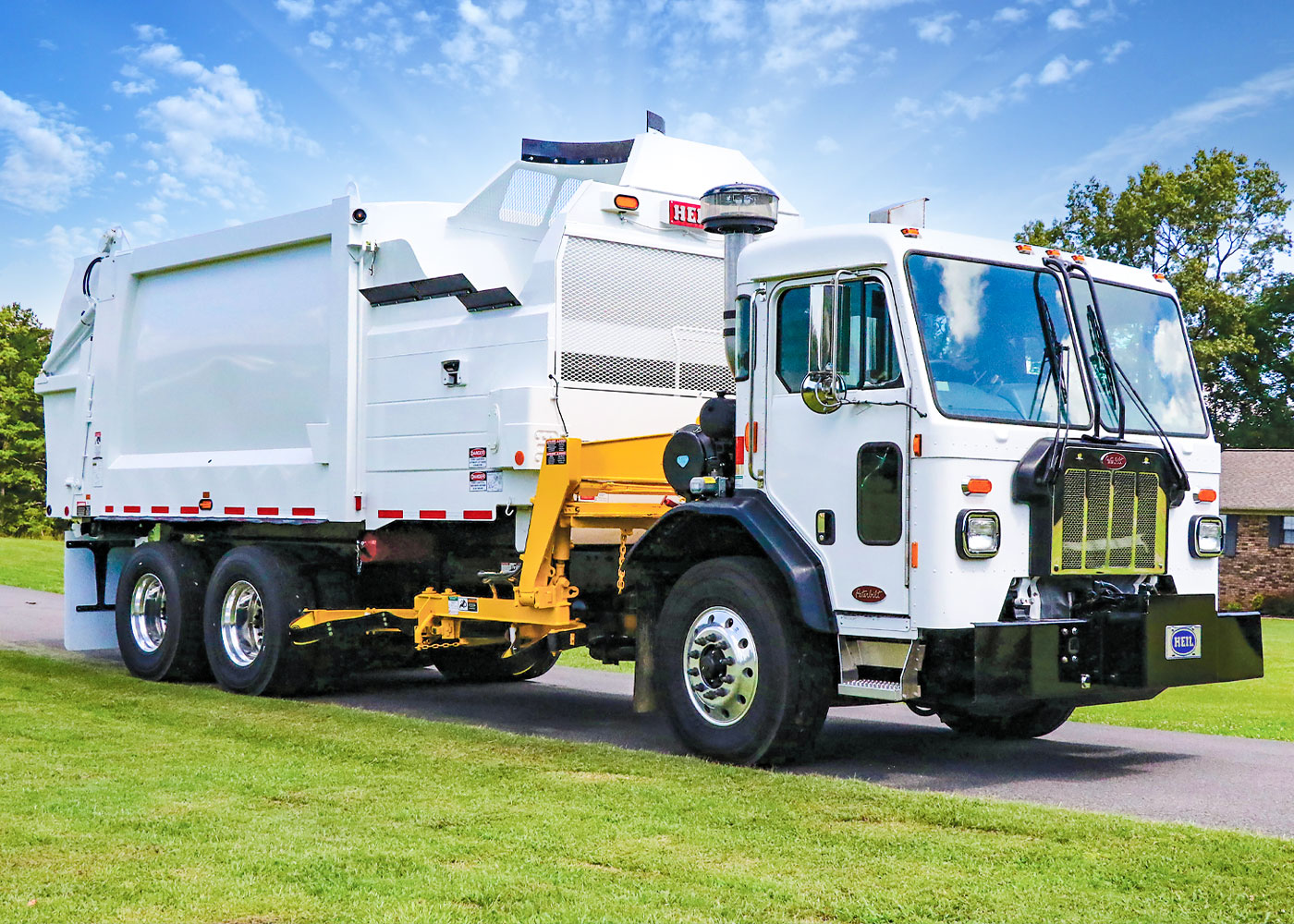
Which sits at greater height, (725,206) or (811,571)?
(725,206)

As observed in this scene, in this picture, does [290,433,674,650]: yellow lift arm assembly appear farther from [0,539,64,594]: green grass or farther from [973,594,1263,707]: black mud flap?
[0,539,64,594]: green grass

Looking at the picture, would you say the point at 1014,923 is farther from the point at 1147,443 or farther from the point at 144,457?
the point at 144,457

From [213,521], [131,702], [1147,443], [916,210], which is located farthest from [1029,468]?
[213,521]

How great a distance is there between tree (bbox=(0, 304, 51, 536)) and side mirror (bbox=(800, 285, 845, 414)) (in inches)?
2311

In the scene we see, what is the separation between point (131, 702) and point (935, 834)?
682cm

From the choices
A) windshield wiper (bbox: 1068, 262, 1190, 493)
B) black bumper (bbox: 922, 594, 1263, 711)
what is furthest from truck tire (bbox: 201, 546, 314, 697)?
windshield wiper (bbox: 1068, 262, 1190, 493)

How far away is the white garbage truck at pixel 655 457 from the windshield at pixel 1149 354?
0.02 metres

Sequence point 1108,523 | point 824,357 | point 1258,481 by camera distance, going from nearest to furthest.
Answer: point 824,357 < point 1108,523 < point 1258,481

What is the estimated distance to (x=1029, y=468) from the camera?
7.68 meters

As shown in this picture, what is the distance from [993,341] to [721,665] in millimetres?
2256

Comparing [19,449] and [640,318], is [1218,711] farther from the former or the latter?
[19,449]

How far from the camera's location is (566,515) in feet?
31.6

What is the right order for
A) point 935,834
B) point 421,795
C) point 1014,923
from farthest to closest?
point 421,795 → point 935,834 → point 1014,923

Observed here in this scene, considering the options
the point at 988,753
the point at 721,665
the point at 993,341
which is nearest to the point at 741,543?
the point at 721,665
